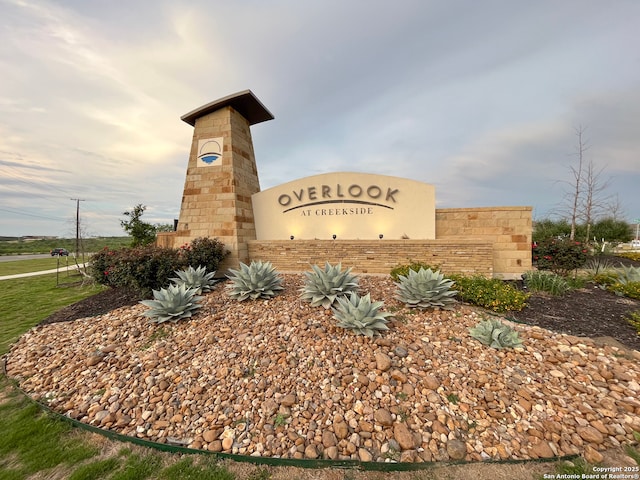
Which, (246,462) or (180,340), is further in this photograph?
(180,340)

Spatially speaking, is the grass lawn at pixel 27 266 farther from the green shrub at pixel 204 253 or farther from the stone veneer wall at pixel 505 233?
the stone veneer wall at pixel 505 233

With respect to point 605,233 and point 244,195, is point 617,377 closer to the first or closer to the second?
point 244,195

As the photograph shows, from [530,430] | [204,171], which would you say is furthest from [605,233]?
[204,171]

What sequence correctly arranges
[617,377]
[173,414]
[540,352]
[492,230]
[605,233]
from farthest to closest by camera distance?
1. [605,233]
2. [492,230]
3. [540,352]
4. [617,377]
5. [173,414]

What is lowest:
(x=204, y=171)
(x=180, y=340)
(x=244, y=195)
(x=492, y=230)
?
(x=180, y=340)

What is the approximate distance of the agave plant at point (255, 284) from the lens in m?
5.74

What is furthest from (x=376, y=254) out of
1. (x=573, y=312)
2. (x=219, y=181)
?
(x=219, y=181)

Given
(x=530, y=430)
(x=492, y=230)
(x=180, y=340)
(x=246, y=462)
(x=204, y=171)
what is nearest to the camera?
(x=246, y=462)

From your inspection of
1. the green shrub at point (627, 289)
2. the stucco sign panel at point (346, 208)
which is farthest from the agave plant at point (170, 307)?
the green shrub at point (627, 289)

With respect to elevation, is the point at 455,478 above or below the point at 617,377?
below

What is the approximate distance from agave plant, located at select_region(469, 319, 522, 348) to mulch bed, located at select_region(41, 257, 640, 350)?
127cm

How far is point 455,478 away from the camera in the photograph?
2.31 meters

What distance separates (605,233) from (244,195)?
1188 inches

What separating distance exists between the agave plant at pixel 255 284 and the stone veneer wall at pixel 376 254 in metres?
2.80
